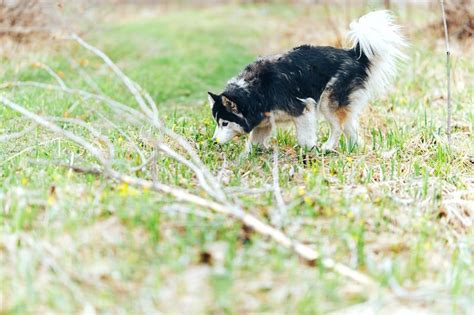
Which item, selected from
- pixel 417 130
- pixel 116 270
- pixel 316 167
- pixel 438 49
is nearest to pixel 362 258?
pixel 116 270

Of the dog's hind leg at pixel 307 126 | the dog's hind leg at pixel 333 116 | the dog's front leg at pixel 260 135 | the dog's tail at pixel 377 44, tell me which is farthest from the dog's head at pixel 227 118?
the dog's tail at pixel 377 44

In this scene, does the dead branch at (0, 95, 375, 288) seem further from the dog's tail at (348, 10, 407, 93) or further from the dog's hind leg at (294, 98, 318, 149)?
the dog's tail at (348, 10, 407, 93)

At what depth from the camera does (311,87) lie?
5887 millimetres

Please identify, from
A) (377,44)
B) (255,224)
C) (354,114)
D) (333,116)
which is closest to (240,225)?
(255,224)

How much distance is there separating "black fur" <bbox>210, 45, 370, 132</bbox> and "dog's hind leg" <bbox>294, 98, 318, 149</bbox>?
44 millimetres

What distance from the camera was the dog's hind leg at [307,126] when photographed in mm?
5844

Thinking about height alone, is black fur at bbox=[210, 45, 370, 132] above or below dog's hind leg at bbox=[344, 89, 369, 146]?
above

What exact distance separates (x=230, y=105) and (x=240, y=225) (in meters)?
2.08

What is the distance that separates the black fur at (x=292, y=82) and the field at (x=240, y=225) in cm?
40

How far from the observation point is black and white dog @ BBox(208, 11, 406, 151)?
5.69 metres

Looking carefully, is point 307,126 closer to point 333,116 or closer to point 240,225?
point 333,116

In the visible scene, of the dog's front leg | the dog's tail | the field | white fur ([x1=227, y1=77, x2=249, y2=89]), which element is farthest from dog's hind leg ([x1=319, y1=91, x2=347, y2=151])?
white fur ([x1=227, y1=77, x2=249, y2=89])

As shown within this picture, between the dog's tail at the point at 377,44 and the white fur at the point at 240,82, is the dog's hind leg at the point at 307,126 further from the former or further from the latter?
the dog's tail at the point at 377,44

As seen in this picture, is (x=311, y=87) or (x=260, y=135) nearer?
(x=311, y=87)
